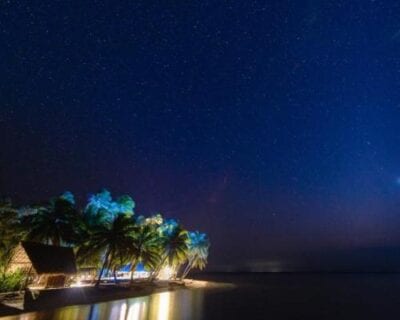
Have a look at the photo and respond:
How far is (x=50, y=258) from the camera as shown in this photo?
113 ft

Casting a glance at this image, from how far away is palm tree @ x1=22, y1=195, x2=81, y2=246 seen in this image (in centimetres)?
3744

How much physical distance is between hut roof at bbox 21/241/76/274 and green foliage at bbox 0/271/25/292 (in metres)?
1.67

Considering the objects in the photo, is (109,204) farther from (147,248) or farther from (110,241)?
(110,241)

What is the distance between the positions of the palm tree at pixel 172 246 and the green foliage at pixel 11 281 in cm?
3058

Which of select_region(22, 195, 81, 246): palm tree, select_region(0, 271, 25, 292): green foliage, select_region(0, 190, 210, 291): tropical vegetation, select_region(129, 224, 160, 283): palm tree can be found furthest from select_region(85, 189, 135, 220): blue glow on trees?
select_region(0, 271, 25, 292): green foliage

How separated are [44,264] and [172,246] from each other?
105ft

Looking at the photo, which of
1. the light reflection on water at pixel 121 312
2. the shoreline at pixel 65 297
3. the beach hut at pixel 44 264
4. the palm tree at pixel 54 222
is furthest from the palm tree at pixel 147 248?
the beach hut at pixel 44 264

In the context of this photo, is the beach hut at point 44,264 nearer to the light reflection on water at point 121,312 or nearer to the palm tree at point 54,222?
the palm tree at point 54,222

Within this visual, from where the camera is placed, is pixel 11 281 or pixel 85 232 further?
pixel 85 232

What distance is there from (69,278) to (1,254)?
8058 millimetres

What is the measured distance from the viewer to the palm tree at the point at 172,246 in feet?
203

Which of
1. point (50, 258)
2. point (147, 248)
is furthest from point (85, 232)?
point (147, 248)

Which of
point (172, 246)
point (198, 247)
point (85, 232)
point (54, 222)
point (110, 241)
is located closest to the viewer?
point (54, 222)

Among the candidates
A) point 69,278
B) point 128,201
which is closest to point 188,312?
point 69,278
